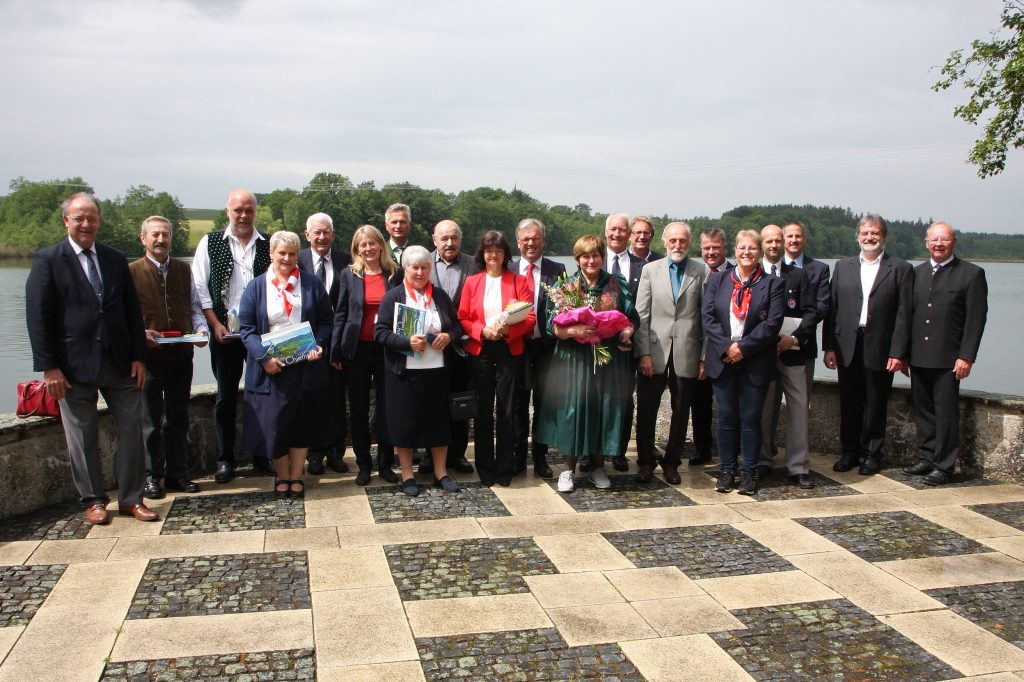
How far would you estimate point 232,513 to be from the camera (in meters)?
4.78

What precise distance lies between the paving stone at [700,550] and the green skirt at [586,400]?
900 mm

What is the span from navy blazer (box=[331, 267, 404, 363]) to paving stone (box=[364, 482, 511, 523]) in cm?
88

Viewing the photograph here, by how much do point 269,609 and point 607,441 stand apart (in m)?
2.52

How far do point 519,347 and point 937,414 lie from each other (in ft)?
9.19

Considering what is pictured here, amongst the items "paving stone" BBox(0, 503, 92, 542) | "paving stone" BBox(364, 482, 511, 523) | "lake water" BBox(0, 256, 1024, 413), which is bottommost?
"lake water" BBox(0, 256, 1024, 413)

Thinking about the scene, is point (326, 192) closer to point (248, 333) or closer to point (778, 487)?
point (248, 333)

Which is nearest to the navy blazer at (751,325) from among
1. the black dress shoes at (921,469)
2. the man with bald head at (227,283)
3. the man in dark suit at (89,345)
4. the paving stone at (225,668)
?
the black dress shoes at (921,469)

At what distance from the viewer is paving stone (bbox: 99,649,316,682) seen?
295 centimetres

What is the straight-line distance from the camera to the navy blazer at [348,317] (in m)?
5.35

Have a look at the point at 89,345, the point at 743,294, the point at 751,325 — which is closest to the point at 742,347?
the point at 751,325

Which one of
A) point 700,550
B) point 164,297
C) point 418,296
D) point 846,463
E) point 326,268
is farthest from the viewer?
point 846,463

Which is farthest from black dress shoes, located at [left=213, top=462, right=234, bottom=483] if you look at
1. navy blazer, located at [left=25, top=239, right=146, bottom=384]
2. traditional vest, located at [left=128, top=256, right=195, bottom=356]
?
navy blazer, located at [left=25, top=239, right=146, bottom=384]

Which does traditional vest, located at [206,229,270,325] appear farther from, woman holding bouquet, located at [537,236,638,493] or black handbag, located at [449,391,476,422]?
woman holding bouquet, located at [537,236,638,493]

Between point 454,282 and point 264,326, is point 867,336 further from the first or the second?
point 264,326
